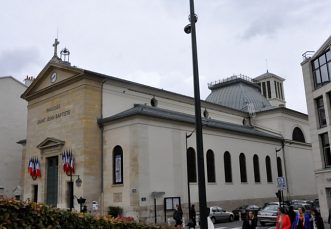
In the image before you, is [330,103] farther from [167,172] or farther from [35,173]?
[35,173]

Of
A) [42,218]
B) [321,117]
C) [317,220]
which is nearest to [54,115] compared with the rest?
[321,117]

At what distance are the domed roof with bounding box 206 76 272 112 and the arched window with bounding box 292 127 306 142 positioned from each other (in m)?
4.92

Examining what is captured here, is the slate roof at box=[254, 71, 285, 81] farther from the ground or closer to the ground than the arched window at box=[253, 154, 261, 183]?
farther from the ground

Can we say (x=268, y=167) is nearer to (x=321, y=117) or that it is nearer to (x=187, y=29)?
(x=321, y=117)

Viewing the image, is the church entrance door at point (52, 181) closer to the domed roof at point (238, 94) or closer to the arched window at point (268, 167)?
the arched window at point (268, 167)

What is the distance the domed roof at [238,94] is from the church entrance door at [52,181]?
28393mm

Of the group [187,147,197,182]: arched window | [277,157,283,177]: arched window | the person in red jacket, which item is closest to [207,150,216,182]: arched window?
[187,147,197,182]: arched window

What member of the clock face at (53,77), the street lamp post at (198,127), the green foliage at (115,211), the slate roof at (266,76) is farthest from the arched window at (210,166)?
the slate roof at (266,76)

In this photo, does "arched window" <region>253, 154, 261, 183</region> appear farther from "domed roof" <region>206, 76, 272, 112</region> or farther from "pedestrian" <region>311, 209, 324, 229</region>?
"pedestrian" <region>311, 209, 324, 229</region>

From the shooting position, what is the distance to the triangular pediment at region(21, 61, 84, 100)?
1454 inches

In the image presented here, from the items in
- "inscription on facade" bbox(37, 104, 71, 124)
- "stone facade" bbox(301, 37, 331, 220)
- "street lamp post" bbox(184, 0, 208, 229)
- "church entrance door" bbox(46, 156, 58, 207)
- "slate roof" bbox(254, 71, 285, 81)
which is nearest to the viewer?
"street lamp post" bbox(184, 0, 208, 229)

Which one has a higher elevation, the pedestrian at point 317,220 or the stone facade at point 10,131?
the stone facade at point 10,131

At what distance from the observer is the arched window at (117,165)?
33.1 meters

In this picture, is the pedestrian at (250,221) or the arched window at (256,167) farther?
the arched window at (256,167)
